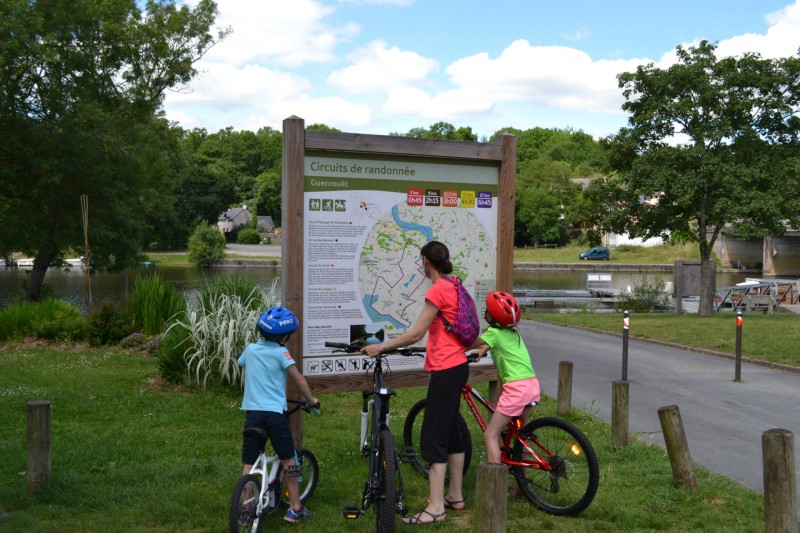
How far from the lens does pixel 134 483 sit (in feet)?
20.6

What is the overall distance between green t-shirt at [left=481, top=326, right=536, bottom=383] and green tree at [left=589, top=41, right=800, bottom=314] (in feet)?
65.3

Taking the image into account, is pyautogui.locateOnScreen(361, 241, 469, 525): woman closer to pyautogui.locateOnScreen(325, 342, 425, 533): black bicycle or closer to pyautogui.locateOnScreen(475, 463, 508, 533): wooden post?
pyautogui.locateOnScreen(325, 342, 425, 533): black bicycle

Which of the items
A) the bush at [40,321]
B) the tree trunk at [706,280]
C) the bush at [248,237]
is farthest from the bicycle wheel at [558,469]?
the bush at [248,237]

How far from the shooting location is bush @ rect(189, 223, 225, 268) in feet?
215

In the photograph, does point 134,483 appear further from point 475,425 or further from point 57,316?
point 57,316

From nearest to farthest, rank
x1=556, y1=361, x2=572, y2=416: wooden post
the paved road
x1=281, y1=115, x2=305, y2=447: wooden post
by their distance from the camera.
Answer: x1=281, y1=115, x2=305, y2=447: wooden post < the paved road < x1=556, y1=361, x2=572, y2=416: wooden post

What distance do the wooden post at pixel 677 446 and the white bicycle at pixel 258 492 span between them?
2827mm

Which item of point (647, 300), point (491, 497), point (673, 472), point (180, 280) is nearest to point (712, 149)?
point (647, 300)

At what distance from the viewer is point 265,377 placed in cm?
527

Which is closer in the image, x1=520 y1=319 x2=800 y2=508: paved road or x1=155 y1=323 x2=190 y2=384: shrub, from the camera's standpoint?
x1=520 y1=319 x2=800 y2=508: paved road

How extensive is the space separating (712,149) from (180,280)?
33.8 m

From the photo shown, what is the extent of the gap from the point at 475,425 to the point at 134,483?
12.6 ft

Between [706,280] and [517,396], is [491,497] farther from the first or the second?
[706,280]

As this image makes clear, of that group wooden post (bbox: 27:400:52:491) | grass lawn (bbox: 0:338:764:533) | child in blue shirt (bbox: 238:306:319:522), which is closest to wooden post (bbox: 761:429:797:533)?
grass lawn (bbox: 0:338:764:533)
